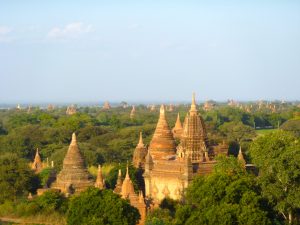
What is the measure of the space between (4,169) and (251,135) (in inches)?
2251

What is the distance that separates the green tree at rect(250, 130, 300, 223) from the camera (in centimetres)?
3875

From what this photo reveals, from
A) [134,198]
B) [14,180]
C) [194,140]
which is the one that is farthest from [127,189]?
[14,180]

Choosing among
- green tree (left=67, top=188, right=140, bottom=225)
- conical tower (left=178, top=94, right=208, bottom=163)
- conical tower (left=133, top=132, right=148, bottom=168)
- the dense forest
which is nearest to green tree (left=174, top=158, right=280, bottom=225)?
the dense forest

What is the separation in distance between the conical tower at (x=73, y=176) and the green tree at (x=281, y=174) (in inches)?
496

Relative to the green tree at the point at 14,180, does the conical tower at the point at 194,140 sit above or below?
above

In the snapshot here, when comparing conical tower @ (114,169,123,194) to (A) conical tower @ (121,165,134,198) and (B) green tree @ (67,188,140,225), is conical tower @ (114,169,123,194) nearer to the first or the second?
(A) conical tower @ (121,165,134,198)

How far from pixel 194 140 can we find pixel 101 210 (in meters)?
13.9

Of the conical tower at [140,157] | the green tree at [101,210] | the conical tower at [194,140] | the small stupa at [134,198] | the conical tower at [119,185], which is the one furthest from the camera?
the conical tower at [140,157]

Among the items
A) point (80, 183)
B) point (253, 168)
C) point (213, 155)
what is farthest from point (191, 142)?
point (80, 183)

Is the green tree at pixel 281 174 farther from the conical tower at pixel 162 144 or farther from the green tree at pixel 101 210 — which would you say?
the conical tower at pixel 162 144

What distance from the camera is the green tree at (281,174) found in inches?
1526

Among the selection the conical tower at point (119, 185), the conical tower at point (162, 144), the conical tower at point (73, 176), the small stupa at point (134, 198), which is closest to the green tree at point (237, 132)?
the conical tower at point (162, 144)

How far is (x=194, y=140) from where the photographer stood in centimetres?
4850

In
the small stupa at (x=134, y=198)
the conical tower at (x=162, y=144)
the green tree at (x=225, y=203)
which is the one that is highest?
the conical tower at (x=162, y=144)
